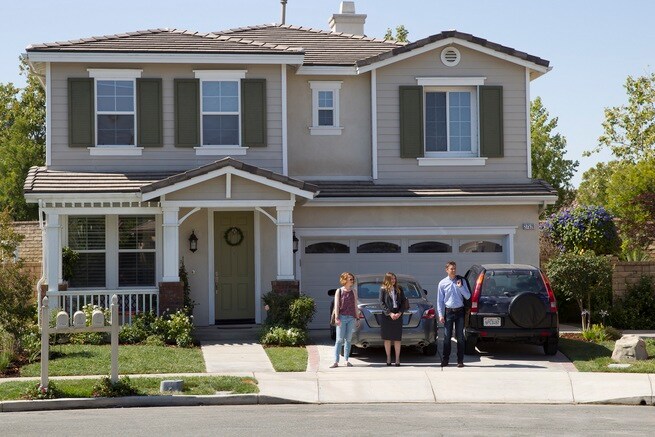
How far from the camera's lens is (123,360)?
18062 mm

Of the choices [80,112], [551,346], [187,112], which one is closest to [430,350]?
[551,346]

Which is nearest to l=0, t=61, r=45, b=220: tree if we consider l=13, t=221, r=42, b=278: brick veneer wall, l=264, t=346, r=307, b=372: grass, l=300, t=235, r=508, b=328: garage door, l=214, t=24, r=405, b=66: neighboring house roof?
l=13, t=221, r=42, b=278: brick veneer wall

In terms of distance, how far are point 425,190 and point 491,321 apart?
577 cm

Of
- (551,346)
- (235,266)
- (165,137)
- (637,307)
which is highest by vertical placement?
(165,137)

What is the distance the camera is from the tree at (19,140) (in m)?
38.6

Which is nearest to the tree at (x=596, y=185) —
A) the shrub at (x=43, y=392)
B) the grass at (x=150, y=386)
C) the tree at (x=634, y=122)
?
the tree at (x=634, y=122)

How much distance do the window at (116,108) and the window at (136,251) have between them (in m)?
1.71

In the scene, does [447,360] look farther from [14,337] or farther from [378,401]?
[14,337]

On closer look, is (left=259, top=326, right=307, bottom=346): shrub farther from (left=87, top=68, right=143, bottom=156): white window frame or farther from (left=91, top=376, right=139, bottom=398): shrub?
(left=91, top=376, right=139, bottom=398): shrub

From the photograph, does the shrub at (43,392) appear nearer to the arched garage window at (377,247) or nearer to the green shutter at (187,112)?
the green shutter at (187,112)

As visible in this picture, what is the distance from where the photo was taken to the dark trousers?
1772 centimetres

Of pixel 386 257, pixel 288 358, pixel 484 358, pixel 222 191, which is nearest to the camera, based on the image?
pixel 288 358

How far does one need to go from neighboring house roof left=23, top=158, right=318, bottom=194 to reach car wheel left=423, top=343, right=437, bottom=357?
428cm

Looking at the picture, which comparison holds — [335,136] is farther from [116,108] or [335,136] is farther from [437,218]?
[116,108]
